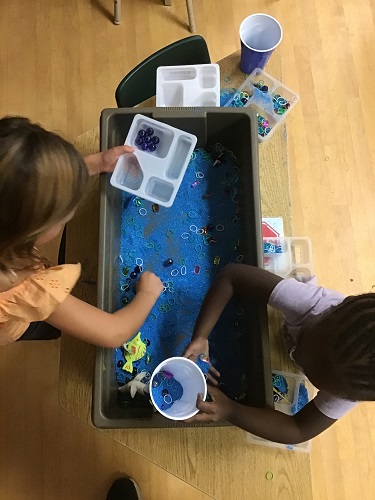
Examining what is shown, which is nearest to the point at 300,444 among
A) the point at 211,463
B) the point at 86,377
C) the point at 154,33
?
the point at 211,463

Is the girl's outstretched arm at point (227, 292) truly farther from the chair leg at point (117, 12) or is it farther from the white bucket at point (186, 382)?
the chair leg at point (117, 12)

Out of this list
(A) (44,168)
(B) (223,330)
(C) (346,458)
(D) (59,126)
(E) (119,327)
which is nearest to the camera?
(A) (44,168)

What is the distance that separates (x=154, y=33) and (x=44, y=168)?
4.46 ft

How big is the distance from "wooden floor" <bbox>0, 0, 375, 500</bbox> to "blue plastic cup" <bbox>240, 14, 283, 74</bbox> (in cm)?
48

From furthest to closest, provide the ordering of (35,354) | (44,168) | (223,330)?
(35,354), (223,330), (44,168)

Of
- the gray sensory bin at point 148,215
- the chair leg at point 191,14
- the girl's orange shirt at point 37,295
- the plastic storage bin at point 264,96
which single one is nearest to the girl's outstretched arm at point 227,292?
the gray sensory bin at point 148,215

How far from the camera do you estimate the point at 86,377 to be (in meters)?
0.93

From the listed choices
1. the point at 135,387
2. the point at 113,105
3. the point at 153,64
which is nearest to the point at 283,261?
the point at 135,387

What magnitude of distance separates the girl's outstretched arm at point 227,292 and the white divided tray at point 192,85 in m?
0.41

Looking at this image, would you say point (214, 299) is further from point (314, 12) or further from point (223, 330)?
point (314, 12)

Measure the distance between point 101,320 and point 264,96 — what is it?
2.15 feet

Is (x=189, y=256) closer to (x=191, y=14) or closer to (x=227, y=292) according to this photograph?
(x=227, y=292)

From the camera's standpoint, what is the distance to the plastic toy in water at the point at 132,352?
3.14 feet

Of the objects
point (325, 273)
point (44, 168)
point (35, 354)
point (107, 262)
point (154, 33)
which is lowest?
point (35, 354)
